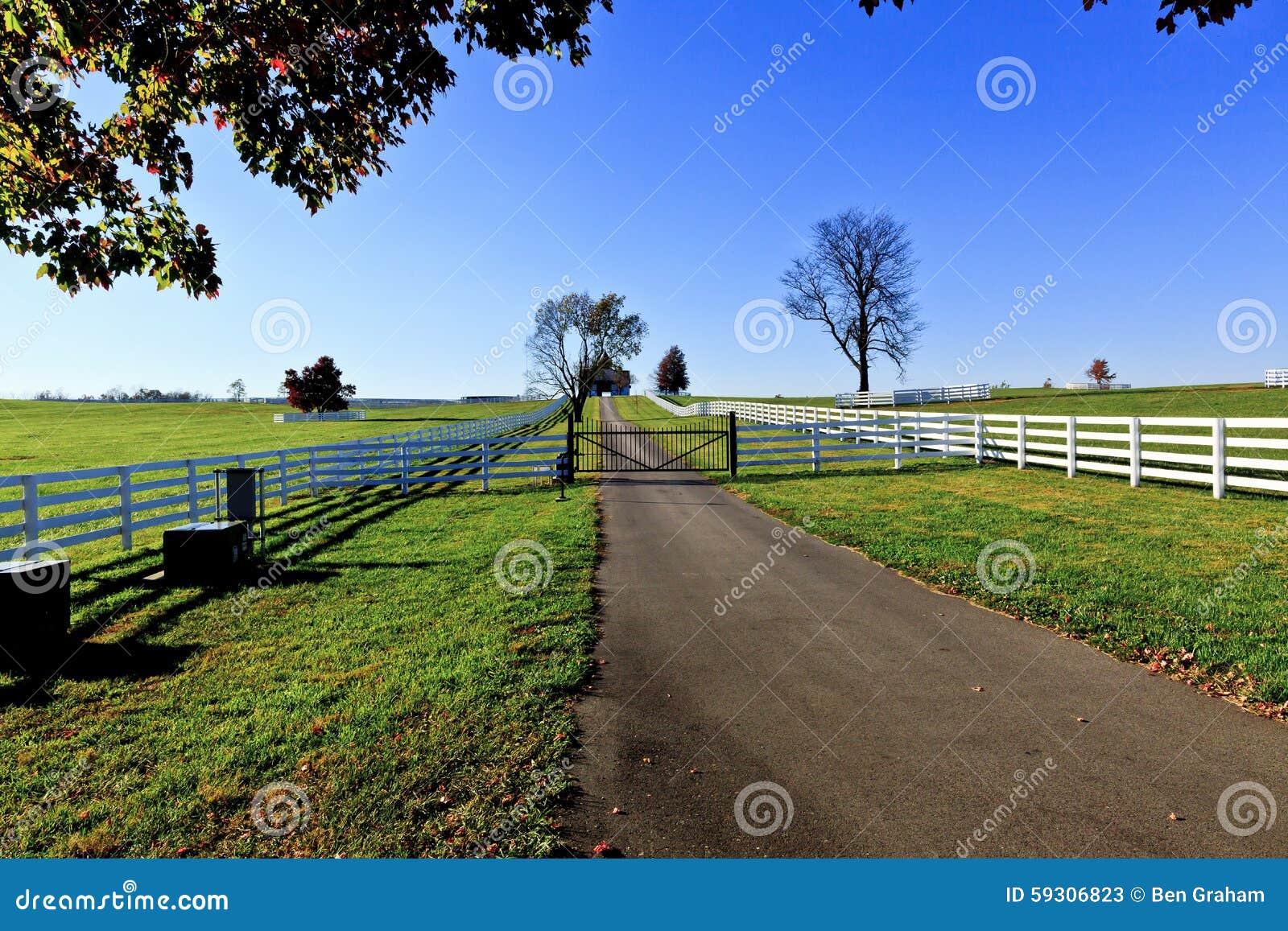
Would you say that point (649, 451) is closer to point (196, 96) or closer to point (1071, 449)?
point (1071, 449)

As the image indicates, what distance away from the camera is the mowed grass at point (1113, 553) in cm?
519

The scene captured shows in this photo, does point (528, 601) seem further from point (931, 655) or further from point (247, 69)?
point (247, 69)

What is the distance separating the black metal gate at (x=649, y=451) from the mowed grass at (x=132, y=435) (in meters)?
12.7

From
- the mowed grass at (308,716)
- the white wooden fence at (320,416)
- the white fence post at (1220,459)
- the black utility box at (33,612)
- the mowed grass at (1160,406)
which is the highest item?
the white wooden fence at (320,416)

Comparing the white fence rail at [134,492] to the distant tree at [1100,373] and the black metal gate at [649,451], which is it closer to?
the black metal gate at [649,451]

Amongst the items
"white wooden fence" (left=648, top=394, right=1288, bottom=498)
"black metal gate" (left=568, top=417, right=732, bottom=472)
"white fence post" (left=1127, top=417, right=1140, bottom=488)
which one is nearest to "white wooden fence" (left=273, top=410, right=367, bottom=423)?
"black metal gate" (left=568, top=417, right=732, bottom=472)

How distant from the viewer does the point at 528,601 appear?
22.6 feet

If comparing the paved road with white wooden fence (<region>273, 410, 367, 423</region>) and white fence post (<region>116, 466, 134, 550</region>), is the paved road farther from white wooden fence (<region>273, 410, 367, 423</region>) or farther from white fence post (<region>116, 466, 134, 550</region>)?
white wooden fence (<region>273, 410, 367, 423</region>)

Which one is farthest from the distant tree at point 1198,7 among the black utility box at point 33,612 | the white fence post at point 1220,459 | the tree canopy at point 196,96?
the white fence post at point 1220,459

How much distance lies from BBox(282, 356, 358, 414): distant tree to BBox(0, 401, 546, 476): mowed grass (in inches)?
187

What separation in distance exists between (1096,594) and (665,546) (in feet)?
18.0

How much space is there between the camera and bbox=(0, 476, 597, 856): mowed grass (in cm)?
315

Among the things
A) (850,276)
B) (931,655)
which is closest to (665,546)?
(931,655)

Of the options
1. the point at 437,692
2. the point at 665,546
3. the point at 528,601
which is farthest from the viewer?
the point at 665,546
